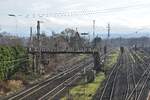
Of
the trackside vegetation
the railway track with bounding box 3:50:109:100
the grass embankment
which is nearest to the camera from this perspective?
the grass embankment

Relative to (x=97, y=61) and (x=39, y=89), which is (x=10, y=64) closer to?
(x=39, y=89)

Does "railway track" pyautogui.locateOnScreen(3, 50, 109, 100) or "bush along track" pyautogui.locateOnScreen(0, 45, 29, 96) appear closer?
"railway track" pyautogui.locateOnScreen(3, 50, 109, 100)

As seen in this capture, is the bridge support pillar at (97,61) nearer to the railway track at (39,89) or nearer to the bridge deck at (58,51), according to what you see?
the bridge deck at (58,51)

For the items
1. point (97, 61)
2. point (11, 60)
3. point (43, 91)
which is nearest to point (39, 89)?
point (43, 91)

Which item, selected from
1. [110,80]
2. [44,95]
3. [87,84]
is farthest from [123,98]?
[110,80]

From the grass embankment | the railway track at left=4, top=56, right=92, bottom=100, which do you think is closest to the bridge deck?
the railway track at left=4, top=56, right=92, bottom=100

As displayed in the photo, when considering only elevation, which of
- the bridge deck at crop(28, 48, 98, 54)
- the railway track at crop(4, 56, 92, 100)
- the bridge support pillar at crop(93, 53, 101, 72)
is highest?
the bridge deck at crop(28, 48, 98, 54)

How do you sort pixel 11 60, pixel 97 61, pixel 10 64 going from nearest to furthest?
pixel 10 64, pixel 11 60, pixel 97 61

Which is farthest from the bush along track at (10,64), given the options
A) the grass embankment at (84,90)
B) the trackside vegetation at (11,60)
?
the grass embankment at (84,90)

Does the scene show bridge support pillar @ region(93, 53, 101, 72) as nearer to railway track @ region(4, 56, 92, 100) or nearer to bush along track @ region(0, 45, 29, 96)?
railway track @ region(4, 56, 92, 100)

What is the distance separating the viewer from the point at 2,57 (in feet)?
188

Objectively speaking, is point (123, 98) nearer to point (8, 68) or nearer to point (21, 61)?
point (8, 68)

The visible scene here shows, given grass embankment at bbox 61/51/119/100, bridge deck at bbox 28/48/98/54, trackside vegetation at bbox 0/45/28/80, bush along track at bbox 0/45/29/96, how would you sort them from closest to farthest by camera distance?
grass embankment at bbox 61/51/119/100 < bush along track at bbox 0/45/29/96 < trackside vegetation at bbox 0/45/28/80 < bridge deck at bbox 28/48/98/54

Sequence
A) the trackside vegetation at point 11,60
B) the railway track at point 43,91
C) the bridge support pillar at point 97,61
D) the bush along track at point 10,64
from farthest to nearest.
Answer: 1. the bridge support pillar at point 97,61
2. the trackside vegetation at point 11,60
3. the bush along track at point 10,64
4. the railway track at point 43,91
